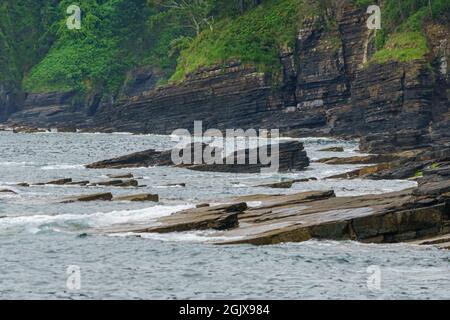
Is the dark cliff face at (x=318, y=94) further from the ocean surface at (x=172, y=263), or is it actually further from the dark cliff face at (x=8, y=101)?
the ocean surface at (x=172, y=263)

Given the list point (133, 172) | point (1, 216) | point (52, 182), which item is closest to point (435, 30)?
point (133, 172)

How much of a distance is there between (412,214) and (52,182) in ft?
99.3

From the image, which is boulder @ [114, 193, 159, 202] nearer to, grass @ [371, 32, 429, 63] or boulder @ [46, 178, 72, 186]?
boulder @ [46, 178, 72, 186]

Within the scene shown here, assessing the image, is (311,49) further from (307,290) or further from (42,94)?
(307,290)

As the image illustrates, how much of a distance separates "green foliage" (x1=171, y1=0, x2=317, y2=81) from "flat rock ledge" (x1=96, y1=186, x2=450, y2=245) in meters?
78.9

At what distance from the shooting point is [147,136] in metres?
115

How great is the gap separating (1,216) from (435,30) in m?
71.5

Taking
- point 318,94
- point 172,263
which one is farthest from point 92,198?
point 318,94

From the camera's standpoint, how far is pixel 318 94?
110 metres

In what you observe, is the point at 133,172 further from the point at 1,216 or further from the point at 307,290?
the point at 307,290

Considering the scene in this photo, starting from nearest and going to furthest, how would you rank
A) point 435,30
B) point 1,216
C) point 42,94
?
point 1,216, point 435,30, point 42,94

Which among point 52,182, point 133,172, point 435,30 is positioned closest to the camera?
point 52,182
